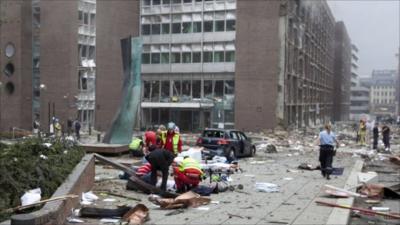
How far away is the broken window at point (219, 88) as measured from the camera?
180ft

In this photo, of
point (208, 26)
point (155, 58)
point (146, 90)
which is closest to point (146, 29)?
point (155, 58)

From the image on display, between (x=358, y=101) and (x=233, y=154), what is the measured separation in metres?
150

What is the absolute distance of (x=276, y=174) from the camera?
17578 millimetres

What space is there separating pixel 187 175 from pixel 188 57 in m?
45.5

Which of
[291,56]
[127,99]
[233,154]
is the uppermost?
[291,56]

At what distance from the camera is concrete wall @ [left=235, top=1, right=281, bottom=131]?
51.4 meters

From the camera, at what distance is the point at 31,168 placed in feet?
29.7

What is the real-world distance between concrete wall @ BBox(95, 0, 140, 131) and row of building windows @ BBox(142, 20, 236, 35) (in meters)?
1.90

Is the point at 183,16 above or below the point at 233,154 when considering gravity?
above

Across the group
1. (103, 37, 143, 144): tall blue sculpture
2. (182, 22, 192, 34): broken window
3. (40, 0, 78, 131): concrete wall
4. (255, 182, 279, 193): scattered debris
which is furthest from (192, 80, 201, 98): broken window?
(255, 182, 279, 193): scattered debris

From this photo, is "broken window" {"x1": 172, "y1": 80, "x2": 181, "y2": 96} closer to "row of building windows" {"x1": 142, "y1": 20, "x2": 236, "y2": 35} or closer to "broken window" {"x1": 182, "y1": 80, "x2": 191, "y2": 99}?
"broken window" {"x1": 182, "y1": 80, "x2": 191, "y2": 99}

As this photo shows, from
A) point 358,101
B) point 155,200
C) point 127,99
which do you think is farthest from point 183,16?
point 358,101

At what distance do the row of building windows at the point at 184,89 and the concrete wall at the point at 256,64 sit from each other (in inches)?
88.5

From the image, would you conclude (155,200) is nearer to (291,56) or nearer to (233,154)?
(233,154)
